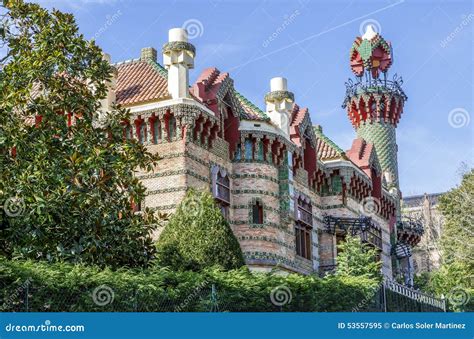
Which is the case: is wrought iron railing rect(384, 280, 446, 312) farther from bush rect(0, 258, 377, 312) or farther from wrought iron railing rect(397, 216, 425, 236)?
wrought iron railing rect(397, 216, 425, 236)

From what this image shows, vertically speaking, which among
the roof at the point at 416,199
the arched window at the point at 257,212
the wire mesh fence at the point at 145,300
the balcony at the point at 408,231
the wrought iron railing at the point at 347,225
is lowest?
the wire mesh fence at the point at 145,300

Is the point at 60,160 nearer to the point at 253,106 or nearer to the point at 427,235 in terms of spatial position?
the point at 253,106

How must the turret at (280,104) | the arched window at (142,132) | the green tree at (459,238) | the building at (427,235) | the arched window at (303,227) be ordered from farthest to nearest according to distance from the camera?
the building at (427,235) < the green tree at (459,238) < the arched window at (303,227) < the turret at (280,104) < the arched window at (142,132)

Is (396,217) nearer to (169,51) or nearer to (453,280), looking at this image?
(453,280)

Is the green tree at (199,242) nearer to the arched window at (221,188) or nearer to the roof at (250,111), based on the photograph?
the arched window at (221,188)

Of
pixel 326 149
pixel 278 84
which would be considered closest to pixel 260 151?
pixel 278 84

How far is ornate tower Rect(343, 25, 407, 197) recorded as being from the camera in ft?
154

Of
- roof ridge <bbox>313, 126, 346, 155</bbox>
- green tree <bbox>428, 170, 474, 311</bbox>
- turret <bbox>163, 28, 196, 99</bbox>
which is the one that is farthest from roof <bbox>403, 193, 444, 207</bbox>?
turret <bbox>163, 28, 196, 99</bbox>

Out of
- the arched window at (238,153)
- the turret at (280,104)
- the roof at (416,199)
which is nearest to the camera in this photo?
the arched window at (238,153)

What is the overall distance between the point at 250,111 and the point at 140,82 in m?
4.33

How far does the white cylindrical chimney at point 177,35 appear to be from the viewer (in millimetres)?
29266

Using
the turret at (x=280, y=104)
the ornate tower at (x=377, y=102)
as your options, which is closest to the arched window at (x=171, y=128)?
the turret at (x=280, y=104)

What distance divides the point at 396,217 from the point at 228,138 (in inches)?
687

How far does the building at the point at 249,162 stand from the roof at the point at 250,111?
0.06 m
